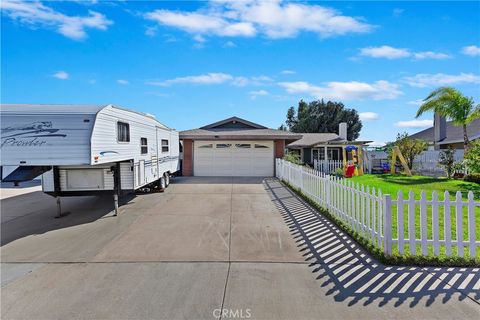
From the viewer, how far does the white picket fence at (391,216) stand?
3916mm

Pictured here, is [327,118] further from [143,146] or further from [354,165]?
[143,146]

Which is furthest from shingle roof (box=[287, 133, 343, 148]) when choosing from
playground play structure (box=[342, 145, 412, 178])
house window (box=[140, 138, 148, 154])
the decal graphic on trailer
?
the decal graphic on trailer

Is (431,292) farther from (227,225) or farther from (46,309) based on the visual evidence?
(46,309)

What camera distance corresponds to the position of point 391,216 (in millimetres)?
4082

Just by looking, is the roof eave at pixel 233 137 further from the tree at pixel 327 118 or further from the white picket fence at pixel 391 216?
the tree at pixel 327 118

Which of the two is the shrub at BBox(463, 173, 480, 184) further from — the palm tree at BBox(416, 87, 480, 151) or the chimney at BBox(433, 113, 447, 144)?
the chimney at BBox(433, 113, 447, 144)

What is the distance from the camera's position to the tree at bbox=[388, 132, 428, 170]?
1662cm

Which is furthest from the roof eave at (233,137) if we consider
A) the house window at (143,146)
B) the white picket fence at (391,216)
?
the white picket fence at (391,216)

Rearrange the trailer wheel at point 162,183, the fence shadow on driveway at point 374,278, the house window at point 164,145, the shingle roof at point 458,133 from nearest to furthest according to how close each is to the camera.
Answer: the fence shadow on driveway at point 374,278 → the trailer wheel at point 162,183 → the house window at point 164,145 → the shingle roof at point 458,133

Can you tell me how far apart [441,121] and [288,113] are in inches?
1089

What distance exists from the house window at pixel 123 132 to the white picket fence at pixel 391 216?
18.0ft

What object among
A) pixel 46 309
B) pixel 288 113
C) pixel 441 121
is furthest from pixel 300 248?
pixel 288 113

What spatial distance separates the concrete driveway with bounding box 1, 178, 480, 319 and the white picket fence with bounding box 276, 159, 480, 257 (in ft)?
1.23

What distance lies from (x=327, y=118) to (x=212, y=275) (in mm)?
41570
